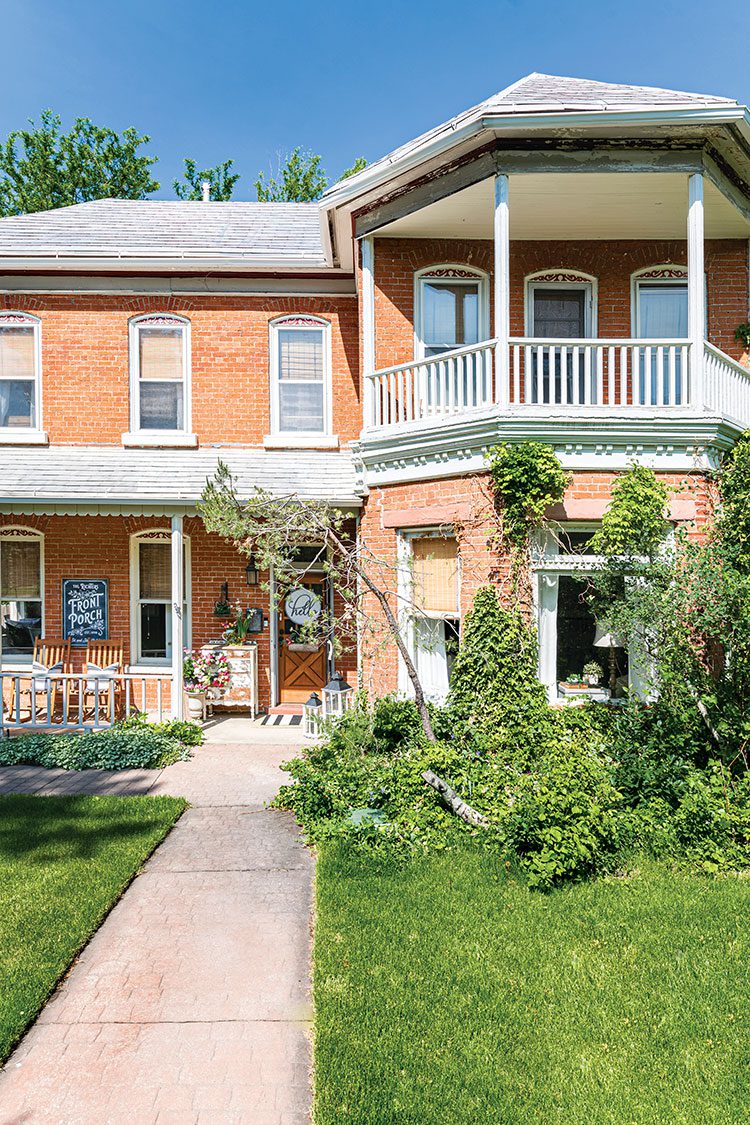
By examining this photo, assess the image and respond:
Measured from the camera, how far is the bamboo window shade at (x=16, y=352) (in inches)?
465

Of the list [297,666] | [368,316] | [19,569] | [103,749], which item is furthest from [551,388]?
[19,569]

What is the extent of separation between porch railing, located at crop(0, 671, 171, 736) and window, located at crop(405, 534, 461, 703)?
390 cm

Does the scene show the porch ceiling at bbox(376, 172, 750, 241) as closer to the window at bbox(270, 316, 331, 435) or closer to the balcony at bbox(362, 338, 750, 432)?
the balcony at bbox(362, 338, 750, 432)

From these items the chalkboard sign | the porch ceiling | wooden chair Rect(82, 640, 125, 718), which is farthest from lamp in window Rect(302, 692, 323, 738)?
the porch ceiling

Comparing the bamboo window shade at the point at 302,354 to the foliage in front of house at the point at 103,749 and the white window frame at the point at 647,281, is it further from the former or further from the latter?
the foliage in front of house at the point at 103,749

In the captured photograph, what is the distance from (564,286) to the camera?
10219 mm

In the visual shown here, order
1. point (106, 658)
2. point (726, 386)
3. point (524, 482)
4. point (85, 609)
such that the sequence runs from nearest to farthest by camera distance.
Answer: point (524, 482)
point (726, 386)
point (106, 658)
point (85, 609)

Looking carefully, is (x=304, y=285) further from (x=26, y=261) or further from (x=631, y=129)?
(x=631, y=129)

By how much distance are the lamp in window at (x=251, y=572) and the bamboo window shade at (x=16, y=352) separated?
481 cm

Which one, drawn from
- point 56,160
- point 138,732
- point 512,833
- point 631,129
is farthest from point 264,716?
point 56,160

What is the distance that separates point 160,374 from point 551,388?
6.92 meters

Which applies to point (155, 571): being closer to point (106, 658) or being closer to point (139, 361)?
point (106, 658)

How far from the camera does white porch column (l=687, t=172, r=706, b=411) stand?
7922 millimetres

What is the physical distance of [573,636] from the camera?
26.8 ft
